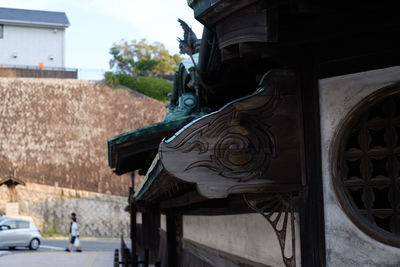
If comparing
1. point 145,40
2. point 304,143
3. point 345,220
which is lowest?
point 345,220

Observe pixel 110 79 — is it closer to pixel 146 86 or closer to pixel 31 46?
pixel 146 86

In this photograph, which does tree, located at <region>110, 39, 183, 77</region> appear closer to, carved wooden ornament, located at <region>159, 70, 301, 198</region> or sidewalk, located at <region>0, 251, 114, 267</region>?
sidewalk, located at <region>0, 251, 114, 267</region>

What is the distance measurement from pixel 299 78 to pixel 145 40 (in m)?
61.4

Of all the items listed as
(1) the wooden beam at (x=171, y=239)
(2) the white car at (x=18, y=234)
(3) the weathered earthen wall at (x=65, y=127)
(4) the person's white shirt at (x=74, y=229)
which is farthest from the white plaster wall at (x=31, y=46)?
(1) the wooden beam at (x=171, y=239)

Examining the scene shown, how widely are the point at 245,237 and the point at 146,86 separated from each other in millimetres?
49006

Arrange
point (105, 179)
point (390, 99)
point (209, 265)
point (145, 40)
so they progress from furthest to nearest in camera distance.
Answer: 1. point (145, 40)
2. point (105, 179)
3. point (209, 265)
4. point (390, 99)

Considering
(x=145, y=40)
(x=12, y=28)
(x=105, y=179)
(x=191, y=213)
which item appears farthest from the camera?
(x=145, y=40)

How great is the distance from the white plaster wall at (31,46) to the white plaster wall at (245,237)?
5416 centimetres

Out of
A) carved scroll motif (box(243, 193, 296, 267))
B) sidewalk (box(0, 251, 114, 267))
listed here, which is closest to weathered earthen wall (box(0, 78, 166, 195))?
sidewalk (box(0, 251, 114, 267))

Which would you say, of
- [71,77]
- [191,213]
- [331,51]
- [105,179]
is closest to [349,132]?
[331,51]

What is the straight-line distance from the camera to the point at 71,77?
53000mm

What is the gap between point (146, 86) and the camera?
53.9m

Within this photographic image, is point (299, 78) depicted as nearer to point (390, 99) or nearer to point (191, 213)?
point (390, 99)

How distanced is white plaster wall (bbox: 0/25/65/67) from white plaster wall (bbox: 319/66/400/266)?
5766 cm
